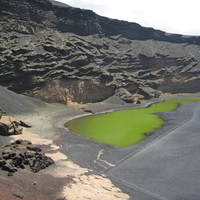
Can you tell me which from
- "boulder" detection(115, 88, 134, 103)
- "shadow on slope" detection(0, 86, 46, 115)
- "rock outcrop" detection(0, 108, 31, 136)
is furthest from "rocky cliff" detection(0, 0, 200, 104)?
"rock outcrop" detection(0, 108, 31, 136)

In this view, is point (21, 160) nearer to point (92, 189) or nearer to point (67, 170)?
point (67, 170)

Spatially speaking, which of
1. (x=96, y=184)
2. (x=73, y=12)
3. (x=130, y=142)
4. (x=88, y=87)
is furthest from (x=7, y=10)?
(x=96, y=184)

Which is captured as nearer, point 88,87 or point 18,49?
point 18,49

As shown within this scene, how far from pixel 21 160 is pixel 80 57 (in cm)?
3264

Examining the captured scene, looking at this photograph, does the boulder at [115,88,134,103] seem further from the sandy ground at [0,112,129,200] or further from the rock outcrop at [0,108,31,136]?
the sandy ground at [0,112,129,200]

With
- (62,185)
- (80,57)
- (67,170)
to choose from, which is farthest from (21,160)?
(80,57)

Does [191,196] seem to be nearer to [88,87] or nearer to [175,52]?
[88,87]

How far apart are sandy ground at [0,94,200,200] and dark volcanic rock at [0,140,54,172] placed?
0.40 meters

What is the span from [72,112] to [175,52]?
45.8m

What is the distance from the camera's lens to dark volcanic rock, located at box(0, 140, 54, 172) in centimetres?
1130

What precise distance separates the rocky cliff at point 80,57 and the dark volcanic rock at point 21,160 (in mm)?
25349

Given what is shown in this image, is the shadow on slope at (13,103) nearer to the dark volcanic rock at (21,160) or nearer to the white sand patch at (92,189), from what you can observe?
the dark volcanic rock at (21,160)

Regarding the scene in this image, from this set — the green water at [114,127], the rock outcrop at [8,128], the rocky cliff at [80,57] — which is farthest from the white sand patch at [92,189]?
the rocky cliff at [80,57]

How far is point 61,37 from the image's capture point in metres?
43.5
